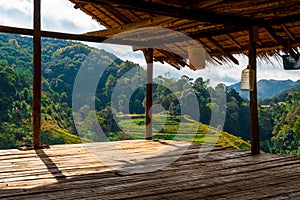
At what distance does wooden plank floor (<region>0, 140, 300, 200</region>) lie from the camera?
2.62 meters

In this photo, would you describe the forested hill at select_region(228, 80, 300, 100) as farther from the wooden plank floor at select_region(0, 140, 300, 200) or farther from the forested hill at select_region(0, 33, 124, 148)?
the wooden plank floor at select_region(0, 140, 300, 200)

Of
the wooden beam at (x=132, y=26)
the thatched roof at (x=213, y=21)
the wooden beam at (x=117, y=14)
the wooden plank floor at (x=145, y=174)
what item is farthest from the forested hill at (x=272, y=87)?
the wooden plank floor at (x=145, y=174)

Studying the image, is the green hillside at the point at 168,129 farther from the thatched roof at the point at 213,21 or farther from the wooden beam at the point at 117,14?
the wooden beam at the point at 117,14

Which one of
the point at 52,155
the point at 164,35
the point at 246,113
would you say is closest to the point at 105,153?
the point at 52,155

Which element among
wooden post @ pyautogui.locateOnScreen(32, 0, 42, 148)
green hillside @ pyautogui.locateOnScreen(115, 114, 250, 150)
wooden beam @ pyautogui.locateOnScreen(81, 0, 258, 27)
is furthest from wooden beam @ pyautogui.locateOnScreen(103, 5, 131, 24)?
green hillside @ pyautogui.locateOnScreen(115, 114, 250, 150)

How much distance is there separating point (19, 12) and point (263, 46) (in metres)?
14.5

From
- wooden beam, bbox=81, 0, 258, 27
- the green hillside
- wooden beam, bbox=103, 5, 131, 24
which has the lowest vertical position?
the green hillside

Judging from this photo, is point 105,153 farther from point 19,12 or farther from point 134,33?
point 19,12

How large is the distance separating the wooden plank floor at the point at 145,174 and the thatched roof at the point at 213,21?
1540 millimetres

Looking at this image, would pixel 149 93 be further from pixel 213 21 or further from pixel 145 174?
pixel 145 174

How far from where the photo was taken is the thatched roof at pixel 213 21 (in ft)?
12.1

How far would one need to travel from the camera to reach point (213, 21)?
4066mm

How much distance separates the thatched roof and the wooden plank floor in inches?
60.6

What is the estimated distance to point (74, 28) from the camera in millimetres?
16984
